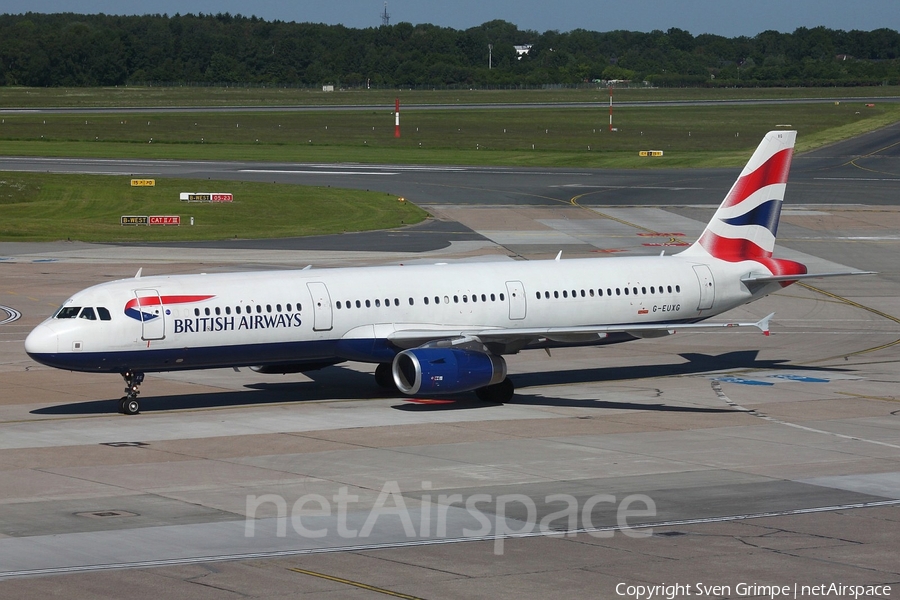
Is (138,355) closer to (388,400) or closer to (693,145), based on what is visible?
(388,400)

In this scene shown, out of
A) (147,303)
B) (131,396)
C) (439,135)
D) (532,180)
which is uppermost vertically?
(439,135)

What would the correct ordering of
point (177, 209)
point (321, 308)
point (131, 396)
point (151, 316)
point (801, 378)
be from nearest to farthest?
point (151, 316) < point (131, 396) < point (321, 308) < point (801, 378) < point (177, 209)

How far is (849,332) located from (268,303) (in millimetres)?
26985

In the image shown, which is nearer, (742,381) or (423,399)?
(423,399)

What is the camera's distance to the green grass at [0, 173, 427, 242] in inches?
3214

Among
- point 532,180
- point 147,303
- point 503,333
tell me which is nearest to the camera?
point 147,303

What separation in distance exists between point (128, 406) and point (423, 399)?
932 cm

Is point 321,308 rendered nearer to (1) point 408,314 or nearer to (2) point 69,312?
(1) point 408,314

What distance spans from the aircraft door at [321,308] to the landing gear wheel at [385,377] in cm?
327

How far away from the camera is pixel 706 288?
43.5 metres

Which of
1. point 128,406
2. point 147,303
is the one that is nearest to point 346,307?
point 147,303

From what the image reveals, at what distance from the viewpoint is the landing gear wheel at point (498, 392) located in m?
38.2

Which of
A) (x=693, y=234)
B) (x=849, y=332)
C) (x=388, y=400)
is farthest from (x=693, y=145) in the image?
(x=388, y=400)

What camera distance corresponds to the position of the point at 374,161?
13400 centimetres
